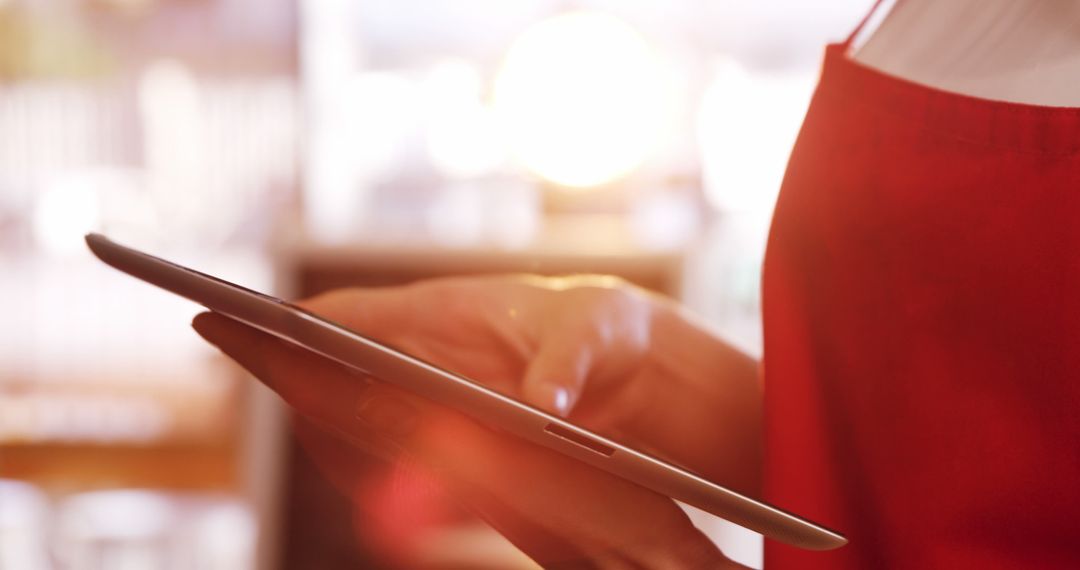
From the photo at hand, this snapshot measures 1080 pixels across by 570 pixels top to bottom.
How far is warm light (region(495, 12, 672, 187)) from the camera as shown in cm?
187

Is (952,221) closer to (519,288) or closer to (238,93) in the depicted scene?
(519,288)

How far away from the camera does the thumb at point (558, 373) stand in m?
0.34

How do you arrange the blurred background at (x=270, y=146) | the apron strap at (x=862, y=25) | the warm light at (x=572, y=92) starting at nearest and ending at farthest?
the apron strap at (x=862, y=25) → the warm light at (x=572, y=92) → the blurred background at (x=270, y=146)

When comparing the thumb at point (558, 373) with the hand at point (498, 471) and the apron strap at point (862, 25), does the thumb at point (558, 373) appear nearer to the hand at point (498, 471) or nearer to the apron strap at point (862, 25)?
the hand at point (498, 471)

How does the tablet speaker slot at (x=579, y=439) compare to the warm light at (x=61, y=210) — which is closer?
the tablet speaker slot at (x=579, y=439)

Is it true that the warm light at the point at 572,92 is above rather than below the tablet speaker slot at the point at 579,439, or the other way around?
above

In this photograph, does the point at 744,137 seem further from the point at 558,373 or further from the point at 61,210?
the point at 558,373

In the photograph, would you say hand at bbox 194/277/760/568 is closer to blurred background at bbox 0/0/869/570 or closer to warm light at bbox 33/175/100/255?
blurred background at bbox 0/0/869/570

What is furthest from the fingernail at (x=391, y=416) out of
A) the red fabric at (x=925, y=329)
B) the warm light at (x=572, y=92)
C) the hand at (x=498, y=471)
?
the warm light at (x=572, y=92)

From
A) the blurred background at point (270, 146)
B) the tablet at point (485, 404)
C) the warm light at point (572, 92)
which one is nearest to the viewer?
the tablet at point (485, 404)

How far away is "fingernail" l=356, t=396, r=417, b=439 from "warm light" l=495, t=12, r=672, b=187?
5.46 feet

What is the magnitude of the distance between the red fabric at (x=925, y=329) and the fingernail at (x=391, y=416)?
0.16 meters

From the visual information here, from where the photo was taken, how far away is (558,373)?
1.17 feet

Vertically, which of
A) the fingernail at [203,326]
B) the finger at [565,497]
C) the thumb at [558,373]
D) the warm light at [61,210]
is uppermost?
the fingernail at [203,326]
